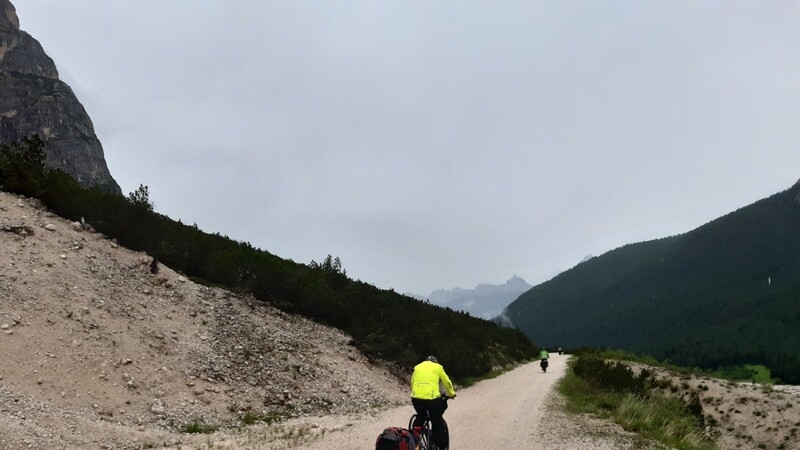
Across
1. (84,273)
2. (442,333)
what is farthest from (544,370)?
(84,273)

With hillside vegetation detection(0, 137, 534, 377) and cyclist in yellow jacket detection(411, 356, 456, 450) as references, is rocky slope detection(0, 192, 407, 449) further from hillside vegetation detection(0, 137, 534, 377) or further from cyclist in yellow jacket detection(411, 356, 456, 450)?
cyclist in yellow jacket detection(411, 356, 456, 450)

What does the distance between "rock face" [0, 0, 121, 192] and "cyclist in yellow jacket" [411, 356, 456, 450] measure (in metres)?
125

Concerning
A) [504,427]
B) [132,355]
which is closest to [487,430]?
[504,427]

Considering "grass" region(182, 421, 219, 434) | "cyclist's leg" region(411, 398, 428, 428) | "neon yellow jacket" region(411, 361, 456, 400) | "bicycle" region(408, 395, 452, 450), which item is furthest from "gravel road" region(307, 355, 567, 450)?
"grass" region(182, 421, 219, 434)

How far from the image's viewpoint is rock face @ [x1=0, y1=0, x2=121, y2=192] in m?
122

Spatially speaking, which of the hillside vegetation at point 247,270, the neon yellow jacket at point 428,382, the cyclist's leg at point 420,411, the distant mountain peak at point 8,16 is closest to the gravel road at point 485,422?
the cyclist's leg at point 420,411

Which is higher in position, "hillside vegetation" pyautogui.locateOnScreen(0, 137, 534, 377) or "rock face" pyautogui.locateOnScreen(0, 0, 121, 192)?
"rock face" pyautogui.locateOnScreen(0, 0, 121, 192)

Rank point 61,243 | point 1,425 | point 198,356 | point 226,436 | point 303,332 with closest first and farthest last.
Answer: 1. point 1,425
2. point 226,436
3. point 198,356
4. point 61,243
5. point 303,332

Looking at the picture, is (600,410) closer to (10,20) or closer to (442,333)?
(442,333)

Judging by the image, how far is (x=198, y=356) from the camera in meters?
17.0

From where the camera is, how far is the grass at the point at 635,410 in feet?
46.0

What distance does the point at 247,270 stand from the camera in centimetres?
2536

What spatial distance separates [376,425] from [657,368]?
30.7 m

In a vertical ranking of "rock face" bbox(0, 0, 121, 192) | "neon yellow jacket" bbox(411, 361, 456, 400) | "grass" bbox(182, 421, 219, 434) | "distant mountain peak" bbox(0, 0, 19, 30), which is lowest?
"grass" bbox(182, 421, 219, 434)
